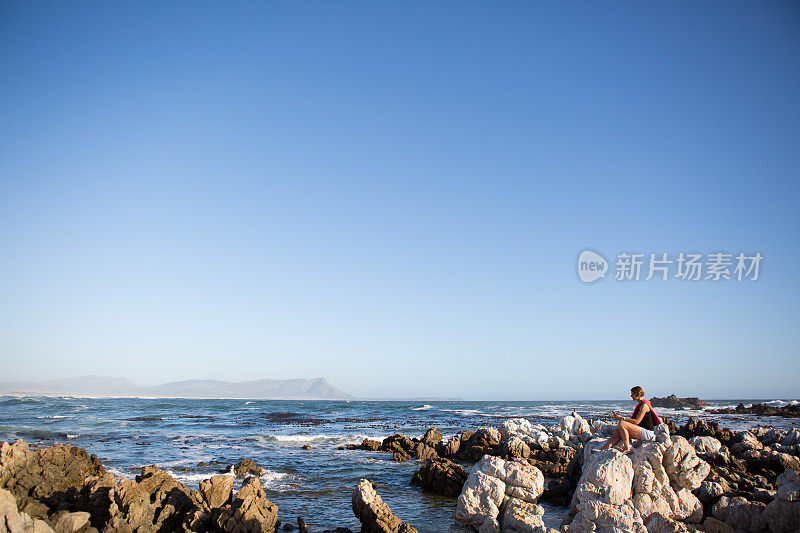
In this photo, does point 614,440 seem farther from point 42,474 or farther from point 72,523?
point 42,474

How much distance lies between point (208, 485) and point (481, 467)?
646 cm

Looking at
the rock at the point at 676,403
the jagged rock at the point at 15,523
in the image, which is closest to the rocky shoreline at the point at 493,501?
the jagged rock at the point at 15,523

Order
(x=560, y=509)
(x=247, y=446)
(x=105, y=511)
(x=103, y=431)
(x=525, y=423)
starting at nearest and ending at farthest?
1. (x=105, y=511)
2. (x=560, y=509)
3. (x=525, y=423)
4. (x=247, y=446)
5. (x=103, y=431)

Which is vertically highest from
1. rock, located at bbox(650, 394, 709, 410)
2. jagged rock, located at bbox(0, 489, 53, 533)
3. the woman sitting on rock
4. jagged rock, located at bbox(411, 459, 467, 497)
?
the woman sitting on rock

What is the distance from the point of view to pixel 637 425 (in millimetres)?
11102

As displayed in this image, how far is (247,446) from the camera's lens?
28.7 meters

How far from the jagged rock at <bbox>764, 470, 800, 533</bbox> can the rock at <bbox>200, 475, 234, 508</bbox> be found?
1167cm

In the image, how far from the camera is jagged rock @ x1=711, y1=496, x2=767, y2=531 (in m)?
9.70

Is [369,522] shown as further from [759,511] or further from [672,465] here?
[759,511]

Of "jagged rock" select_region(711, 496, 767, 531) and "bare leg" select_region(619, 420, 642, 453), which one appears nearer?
"jagged rock" select_region(711, 496, 767, 531)

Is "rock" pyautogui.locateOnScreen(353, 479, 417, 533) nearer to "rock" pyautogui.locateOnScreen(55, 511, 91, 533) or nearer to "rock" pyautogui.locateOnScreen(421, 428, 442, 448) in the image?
"rock" pyautogui.locateOnScreen(55, 511, 91, 533)

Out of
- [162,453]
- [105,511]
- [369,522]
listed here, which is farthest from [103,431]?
[369,522]

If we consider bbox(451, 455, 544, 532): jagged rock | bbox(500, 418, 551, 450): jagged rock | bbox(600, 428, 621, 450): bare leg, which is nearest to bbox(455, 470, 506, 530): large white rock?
bbox(451, 455, 544, 532): jagged rock

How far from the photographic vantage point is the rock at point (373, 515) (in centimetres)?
996
